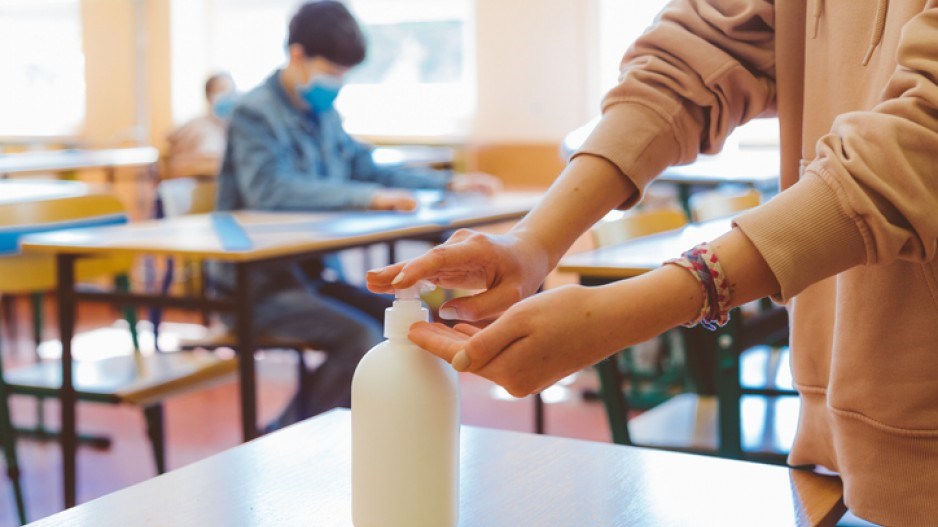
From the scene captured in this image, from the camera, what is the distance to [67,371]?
7.91ft

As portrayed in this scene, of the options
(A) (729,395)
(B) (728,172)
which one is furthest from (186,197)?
(A) (729,395)

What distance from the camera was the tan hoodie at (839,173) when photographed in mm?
720

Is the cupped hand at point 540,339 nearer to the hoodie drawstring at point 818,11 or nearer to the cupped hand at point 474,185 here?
the hoodie drawstring at point 818,11

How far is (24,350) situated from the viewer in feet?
16.0

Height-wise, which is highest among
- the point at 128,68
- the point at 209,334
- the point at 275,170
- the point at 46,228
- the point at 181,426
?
the point at 128,68

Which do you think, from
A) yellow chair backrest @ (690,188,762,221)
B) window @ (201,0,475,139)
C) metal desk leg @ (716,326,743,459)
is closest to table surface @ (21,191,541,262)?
yellow chair backrest @ (690,188,762,221)

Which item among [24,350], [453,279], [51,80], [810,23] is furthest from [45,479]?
[51,80]

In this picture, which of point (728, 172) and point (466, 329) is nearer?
point (466, 329)

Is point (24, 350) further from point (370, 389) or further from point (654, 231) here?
point (370, 389)

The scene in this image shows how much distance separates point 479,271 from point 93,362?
2.07 m

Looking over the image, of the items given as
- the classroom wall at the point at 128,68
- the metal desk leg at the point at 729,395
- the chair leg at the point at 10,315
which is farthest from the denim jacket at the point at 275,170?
the classroom wall at the point at 128,68

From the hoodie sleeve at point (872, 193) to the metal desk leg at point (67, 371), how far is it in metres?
1.99

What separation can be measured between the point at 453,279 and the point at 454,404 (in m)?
0.13

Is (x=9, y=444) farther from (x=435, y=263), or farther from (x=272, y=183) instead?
(x=435, y=263)
